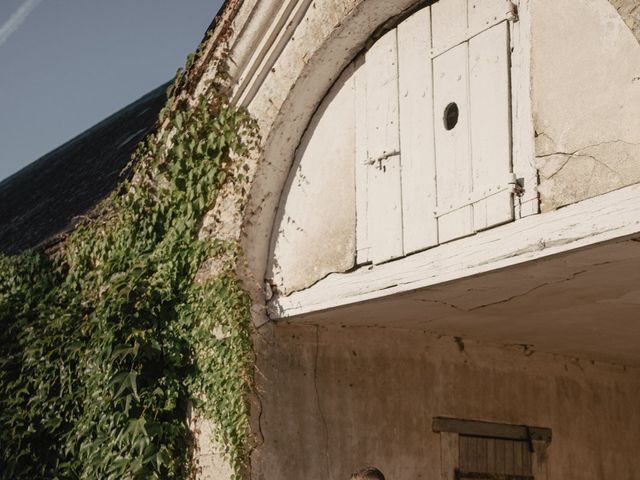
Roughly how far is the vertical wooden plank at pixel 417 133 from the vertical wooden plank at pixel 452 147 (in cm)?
7

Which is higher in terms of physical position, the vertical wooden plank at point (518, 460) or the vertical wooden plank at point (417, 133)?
the vertical wooden plank at point (417, 133)

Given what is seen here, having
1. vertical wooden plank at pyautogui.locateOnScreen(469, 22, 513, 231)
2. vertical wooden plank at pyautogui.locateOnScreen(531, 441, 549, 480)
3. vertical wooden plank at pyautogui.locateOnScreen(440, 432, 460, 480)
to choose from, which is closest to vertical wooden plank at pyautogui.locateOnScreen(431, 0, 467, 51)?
vertical wooden plank at pyautogui.locateOnScreen(469, 22, 513, 231)

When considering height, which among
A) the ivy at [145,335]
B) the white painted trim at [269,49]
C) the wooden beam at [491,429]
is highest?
the white painted trim at [269,49]

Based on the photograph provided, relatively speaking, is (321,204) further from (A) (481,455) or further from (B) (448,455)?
(A) (481,455)

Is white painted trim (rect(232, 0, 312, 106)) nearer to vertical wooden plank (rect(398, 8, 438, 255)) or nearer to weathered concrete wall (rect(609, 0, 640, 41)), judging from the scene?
vertical wooden plank (rect(398, 8, 438, 255))

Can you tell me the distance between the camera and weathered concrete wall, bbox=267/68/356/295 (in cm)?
687

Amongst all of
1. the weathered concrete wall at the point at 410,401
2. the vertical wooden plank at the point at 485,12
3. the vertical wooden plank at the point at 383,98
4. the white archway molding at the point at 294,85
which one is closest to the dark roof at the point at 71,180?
the white archway molding at the point at 294,85

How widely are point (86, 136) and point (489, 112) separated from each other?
10.5m

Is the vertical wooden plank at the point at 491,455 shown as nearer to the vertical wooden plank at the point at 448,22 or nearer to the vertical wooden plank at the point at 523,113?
the vertical wooden plank at the point at 523,113

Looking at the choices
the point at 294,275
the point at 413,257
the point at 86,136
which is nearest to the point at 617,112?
the point at 413,257

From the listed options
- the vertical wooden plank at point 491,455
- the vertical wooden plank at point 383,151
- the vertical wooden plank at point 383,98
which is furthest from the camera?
the vertical wooden plank at point 491,455

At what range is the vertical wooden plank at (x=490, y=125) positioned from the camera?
564cm

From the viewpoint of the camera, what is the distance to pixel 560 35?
212 inches

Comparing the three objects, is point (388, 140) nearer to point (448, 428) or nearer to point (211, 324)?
point (211, 324)
